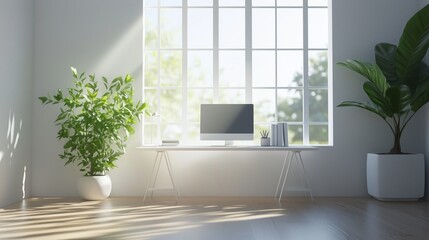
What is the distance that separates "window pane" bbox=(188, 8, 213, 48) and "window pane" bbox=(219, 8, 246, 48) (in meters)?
0.14

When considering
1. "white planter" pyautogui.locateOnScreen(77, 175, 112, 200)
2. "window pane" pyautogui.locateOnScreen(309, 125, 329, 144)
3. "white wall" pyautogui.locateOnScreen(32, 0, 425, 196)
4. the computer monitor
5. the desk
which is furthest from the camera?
"window pane" pyautogui.locateOnScreen(309, 125, 329, 144)

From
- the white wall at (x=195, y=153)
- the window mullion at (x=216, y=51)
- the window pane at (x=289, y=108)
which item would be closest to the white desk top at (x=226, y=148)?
the white wall at (x=195, y=153)

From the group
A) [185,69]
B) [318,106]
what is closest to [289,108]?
[318,106]

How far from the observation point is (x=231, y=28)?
245 inches

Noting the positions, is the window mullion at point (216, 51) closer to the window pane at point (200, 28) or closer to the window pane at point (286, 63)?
the window pane at point (200, 28)

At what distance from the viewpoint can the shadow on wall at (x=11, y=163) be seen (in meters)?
5.00

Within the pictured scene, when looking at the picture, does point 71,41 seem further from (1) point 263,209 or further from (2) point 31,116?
(1) point 263,209

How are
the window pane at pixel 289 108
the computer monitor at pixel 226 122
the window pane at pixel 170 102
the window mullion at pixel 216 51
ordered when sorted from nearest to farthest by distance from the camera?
the computer monitor at pixel 226 122 < the window mullion at pixel 216 51 < the window pane at pixel 170 102 < the window pane at pixel 289 108

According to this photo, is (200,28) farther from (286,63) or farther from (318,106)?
(318,106)

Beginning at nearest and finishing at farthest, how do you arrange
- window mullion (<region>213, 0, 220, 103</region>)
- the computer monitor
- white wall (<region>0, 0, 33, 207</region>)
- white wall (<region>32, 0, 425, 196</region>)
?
white wall (<region>0, 0, 33, 207</region>) → the computer monitor → white wall (<region>32, 0, 425, 196</region>) → window mullion (<region>213, 0, 220, 103</region>)

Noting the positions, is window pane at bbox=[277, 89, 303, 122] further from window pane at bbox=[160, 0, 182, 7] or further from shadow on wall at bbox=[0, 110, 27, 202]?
shadow on wall at bbox=[0, 110, 27, 202]

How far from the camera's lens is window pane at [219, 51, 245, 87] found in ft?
Answer: 19.9

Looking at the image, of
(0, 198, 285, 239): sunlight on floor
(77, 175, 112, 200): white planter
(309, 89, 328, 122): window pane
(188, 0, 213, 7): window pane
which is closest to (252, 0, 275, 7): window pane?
(188, 0, 213, 7): window pane

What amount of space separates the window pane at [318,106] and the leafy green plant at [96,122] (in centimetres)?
946
